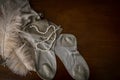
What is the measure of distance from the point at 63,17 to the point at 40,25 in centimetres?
12

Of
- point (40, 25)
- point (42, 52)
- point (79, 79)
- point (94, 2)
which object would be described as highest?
point (94, 2)

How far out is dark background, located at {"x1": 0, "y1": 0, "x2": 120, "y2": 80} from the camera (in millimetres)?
967

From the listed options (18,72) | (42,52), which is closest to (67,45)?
(42,52)

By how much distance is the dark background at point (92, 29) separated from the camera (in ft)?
3.17

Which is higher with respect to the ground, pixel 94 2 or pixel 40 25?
pixel 94 2

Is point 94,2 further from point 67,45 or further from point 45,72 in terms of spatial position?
point 45,72

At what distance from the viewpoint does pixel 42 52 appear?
100cm

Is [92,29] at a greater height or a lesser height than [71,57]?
greater

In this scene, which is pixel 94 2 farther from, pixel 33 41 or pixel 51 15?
pixel 33 41

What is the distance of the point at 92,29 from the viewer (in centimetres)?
104

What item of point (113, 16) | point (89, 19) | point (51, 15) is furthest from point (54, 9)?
point (113, 16)

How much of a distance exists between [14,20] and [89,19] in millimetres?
365

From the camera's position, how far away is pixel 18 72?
3.18ft

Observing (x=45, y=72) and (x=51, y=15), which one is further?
(x=51, y=15)
